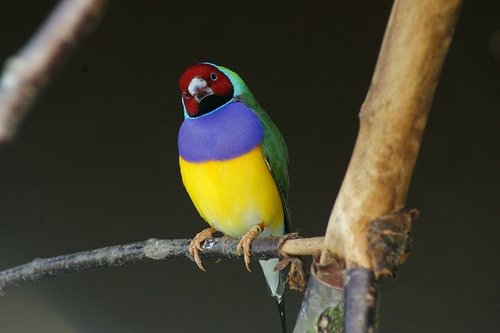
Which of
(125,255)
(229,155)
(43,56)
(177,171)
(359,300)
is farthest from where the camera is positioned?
(177,171)

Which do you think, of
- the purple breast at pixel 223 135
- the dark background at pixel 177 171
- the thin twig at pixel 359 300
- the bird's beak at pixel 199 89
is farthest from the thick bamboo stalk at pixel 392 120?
the dark background at pixel 177 171

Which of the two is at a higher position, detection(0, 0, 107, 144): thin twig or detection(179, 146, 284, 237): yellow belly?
detection(0, 0, 107, 144): thin twig

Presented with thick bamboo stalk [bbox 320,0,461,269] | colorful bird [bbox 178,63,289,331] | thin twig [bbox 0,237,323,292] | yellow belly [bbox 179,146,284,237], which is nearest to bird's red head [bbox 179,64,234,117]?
colorful bird [bbox 178,63,289,331]

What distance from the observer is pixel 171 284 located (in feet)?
10.4

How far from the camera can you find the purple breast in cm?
157

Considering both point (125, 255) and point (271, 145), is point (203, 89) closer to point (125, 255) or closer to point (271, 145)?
point (271, 145)

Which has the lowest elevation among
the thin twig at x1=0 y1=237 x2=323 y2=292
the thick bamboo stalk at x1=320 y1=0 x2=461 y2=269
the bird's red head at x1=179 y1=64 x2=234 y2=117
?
the thin twig at x1=0 y1=237 x2=323 y2=292

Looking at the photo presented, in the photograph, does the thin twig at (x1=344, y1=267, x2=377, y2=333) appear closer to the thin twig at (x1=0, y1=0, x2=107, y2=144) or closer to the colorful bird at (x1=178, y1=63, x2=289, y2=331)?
the thin twig at (x1=0, y1=0, x2=107, y2=144)

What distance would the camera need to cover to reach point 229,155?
5.15 ft

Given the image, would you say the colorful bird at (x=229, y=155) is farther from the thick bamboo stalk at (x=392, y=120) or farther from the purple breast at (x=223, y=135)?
the thick bamboo stalk at (x=392, y=120)

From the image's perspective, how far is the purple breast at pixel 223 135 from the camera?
157 centimetres

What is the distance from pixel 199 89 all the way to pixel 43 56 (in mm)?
1363

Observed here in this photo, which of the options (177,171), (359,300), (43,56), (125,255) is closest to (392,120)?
(359,300)

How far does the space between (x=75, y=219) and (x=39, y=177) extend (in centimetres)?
25
